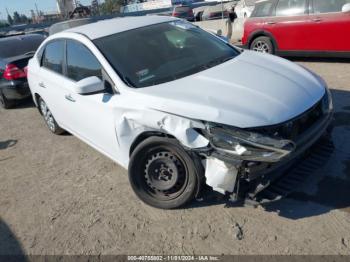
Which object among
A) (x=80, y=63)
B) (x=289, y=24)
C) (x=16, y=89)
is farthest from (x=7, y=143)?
(x=289, y=24)

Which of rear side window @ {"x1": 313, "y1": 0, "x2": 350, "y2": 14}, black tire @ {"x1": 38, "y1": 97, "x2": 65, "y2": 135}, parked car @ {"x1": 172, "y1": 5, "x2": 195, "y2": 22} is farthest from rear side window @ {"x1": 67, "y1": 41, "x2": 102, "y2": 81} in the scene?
parked car @ {"x1": 172, "y1": 5, "x2": 195, "y2": 22}

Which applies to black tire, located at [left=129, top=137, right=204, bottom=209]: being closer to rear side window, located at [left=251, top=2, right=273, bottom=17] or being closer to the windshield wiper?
the windshield wiper

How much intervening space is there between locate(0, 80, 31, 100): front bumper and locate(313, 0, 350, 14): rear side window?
21.4 ft

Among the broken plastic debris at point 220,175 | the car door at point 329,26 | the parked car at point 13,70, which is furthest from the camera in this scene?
the parked car at point 13,70

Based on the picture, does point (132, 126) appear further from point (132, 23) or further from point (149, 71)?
point (132, 23)

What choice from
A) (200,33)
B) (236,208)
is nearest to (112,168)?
(236,208)

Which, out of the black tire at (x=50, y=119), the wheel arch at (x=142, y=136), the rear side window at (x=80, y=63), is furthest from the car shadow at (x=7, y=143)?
the wheel arch at (x=142, y=136)

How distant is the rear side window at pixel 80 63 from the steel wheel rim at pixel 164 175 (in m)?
1.12

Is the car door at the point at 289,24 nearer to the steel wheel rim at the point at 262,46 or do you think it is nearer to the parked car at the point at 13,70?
the steel wheel rim at the point at 262,46

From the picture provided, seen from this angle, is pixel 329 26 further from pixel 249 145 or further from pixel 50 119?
pixel 50 119

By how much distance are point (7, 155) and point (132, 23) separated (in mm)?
2936

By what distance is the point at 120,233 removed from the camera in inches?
129

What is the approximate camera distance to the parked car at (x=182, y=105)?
9.27ft

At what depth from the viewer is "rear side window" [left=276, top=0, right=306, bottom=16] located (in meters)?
7.85
